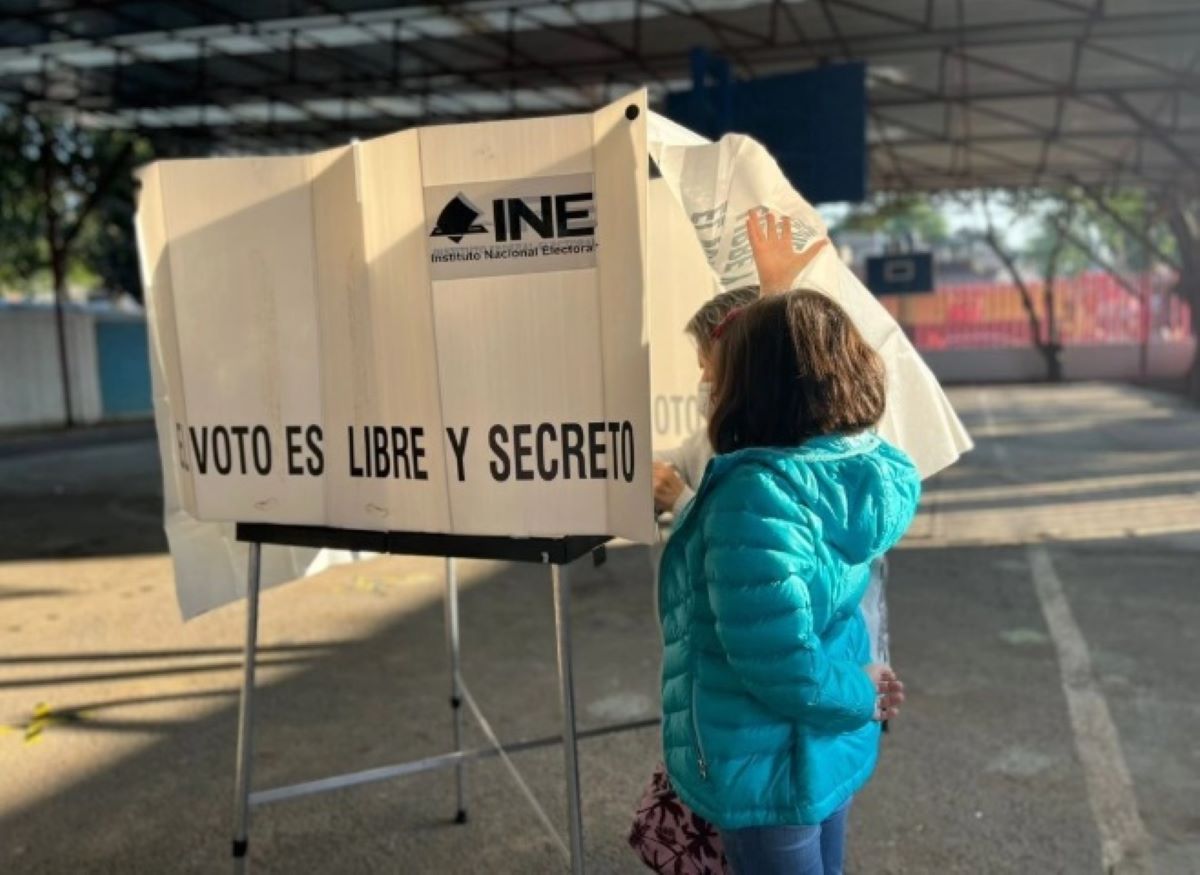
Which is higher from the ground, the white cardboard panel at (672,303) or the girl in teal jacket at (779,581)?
the white cardboard panel at (672,303)

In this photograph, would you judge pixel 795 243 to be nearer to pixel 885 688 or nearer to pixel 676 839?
pixel 885 688

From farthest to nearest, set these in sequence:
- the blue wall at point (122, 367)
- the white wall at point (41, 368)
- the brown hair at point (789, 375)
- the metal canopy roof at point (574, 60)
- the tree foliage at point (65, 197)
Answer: the blue wall at point (122, 367), the white wall at point (41, 368), the tree foliage at point (65, 197), the metal canopy roof at point (574, 60), the brown hair at point (789, 375)

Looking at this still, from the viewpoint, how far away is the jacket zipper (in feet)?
5.71

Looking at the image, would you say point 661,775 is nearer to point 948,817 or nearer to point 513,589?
point 948,817

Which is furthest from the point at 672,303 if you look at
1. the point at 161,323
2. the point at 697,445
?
the point at 161,323

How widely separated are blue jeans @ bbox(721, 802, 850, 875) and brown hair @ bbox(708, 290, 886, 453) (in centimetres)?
68

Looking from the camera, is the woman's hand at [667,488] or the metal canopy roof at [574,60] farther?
the metal canopy roof at [574,60]

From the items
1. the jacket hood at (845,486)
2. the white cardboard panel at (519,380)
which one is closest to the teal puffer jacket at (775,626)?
the jacket hood at (845,486)

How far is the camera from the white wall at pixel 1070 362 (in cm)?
2677

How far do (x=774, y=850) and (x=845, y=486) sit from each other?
656 mm

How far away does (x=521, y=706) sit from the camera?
4406 millimetres

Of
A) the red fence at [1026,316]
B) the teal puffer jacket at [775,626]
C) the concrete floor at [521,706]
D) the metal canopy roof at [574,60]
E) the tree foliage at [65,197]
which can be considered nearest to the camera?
the teal puffer jacket at [775,626]

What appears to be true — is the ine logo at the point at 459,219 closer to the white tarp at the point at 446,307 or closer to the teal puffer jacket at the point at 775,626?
the white tarp at the point at 446,307

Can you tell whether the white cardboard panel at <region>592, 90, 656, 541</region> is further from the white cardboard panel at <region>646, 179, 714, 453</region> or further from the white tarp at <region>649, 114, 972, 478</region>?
the white cardboard panel at <region>646, 179, 714, 453</region>
